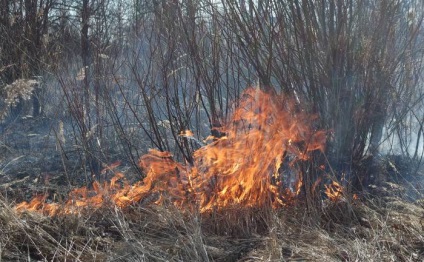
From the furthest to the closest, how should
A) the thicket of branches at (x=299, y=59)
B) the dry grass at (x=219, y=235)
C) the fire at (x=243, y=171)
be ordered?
the thicket of branches at (x=299, y=59) → the fire at (x=243, y=171) → the dry grass at (x=219, y=235)

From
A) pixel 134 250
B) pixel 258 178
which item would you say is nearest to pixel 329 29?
pixel 258 178

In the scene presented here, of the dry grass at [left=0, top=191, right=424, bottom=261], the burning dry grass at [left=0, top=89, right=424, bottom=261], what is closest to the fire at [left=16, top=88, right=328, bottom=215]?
the burning dry grass at [left=0, top=89, right=424, bottom=261]

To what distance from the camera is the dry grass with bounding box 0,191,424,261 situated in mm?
3275

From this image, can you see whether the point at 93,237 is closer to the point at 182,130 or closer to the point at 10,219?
the point at 10,219

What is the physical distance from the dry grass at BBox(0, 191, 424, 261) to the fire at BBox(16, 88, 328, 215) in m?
0.17

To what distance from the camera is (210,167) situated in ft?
14.2

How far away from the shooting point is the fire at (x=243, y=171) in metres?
4.09

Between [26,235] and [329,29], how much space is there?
8.45 feet

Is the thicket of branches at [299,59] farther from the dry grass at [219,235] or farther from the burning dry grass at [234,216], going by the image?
the dry grass at [219,235]

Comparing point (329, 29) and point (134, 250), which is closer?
point (134, 250)

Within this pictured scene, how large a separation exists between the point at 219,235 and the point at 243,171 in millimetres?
590

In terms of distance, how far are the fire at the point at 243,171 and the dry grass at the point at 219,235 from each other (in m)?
0.17

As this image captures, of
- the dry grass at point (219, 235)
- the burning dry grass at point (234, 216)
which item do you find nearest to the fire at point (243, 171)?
the burning dry grass at point (234, 216)

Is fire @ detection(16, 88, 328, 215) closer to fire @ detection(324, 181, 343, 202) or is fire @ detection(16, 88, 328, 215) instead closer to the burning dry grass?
the burning dry grass
